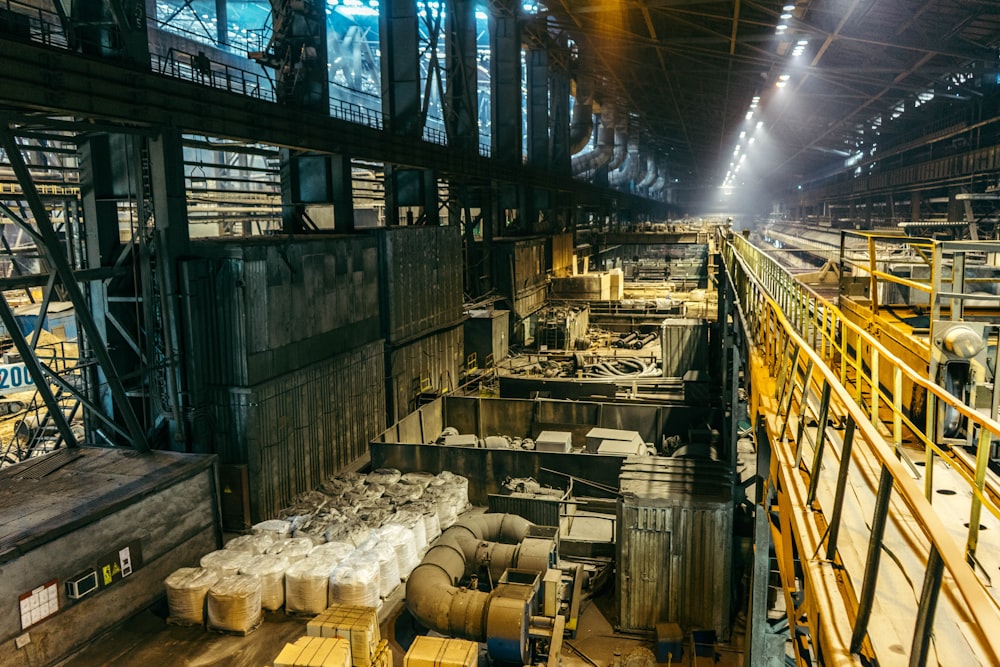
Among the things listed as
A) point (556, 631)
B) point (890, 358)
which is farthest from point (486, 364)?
point (890, 358)

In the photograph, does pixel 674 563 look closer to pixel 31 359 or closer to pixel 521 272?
pixel 31 359

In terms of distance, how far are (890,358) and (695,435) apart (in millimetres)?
12152

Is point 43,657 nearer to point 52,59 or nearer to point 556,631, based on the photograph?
point 556,631

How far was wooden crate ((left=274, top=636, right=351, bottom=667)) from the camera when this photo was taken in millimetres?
7852

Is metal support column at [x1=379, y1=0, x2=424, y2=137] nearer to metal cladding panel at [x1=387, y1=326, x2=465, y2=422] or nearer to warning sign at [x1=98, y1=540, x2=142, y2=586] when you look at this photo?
metal cladding panel at [x1=387, y1=326, x2=465, y2=422]

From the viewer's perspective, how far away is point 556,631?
9602 millimetres

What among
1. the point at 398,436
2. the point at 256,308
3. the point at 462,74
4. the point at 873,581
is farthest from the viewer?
the point at 462,74

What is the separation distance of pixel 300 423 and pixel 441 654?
6.83m

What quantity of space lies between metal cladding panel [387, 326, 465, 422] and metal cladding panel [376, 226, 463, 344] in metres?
0.36

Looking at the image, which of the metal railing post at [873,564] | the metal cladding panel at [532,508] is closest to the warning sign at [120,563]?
the metal cladding panel at [532,508]

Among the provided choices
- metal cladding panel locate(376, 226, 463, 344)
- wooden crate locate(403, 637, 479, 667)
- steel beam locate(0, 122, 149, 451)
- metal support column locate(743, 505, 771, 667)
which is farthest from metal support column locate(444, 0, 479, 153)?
metal support column locate(743, 505, 771, 667)

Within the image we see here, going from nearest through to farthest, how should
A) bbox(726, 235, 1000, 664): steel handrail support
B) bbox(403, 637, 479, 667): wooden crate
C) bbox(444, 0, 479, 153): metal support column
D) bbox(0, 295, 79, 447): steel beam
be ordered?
bbox(726, 235, 1000, 664): steel handrail support
bbox(403, 637, 479, 667): wooden crate
bbox(0, 295, 79, 447): steel beam
bbox(444, 0, 479, 153): metal support column

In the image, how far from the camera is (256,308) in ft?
41.3

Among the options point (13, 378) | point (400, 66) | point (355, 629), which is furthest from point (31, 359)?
point (400, 66)
